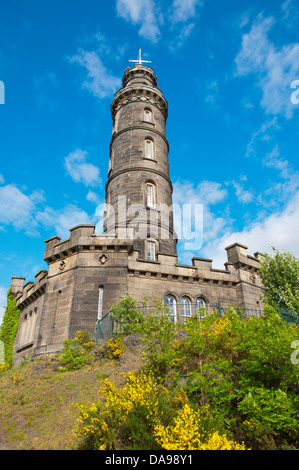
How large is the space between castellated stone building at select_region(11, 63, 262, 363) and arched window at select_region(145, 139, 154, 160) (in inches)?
3.8

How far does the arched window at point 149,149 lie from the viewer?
23.4 meters

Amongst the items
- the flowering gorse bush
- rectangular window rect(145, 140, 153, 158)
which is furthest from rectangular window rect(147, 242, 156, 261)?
the flowering gorse bush

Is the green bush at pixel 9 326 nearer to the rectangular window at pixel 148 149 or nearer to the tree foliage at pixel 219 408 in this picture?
the rectangular window at pixel 148 149

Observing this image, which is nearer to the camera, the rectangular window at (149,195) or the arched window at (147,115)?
the rectangular window at (149,195)

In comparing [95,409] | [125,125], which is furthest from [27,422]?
[125,125]

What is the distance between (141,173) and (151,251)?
6.02 metres

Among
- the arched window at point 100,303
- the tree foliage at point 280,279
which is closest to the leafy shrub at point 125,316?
the arched window at point 100,303

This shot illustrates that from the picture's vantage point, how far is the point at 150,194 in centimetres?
2173

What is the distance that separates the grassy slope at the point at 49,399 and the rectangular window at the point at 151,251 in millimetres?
7655

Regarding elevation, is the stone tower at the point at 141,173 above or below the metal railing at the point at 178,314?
above

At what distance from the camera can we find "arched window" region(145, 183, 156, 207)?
838 inches

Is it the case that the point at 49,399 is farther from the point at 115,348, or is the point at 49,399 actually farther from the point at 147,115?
the point at 147,115

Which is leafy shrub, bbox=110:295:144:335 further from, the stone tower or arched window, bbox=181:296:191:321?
the stone tower
